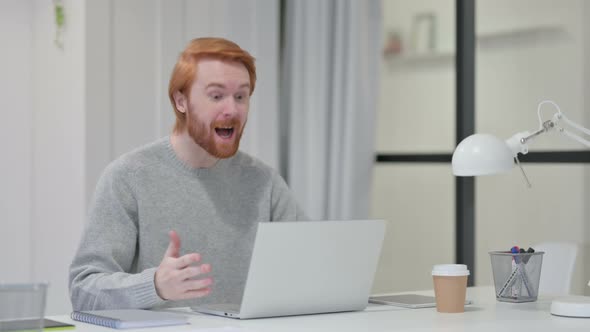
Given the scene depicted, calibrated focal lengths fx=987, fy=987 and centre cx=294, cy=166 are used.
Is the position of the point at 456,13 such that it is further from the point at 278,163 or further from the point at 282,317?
the point at 282,317

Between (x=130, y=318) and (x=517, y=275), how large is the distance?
38.5 inches

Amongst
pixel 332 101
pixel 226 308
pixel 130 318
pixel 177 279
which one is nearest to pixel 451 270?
pixel 226 308

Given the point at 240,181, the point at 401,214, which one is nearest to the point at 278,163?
the point at 401,214

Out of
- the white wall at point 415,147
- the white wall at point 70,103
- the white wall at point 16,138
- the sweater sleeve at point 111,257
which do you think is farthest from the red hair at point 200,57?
the white wall at point 415,147

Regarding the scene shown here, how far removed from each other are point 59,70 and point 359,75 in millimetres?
1217

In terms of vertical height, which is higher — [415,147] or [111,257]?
[415,147]

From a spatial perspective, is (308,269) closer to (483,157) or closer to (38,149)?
(483,157)

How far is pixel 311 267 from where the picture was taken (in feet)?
6.93

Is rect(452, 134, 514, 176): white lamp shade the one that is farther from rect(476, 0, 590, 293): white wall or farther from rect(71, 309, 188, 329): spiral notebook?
rect(476, 0, 590, 293): white wall

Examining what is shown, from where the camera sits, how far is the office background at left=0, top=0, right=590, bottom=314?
3604 mm

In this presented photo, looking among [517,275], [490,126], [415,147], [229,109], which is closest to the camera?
[517,275]

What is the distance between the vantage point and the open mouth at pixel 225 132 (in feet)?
8.63

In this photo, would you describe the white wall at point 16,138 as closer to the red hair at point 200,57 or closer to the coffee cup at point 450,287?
the red hair at point 200,57

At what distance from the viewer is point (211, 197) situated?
8.94ft
